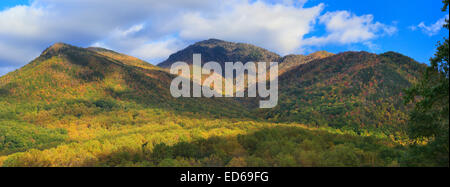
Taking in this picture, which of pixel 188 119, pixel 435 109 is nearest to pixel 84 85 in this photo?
pixel 188 119

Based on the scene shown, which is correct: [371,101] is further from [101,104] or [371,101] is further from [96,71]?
[96,71]

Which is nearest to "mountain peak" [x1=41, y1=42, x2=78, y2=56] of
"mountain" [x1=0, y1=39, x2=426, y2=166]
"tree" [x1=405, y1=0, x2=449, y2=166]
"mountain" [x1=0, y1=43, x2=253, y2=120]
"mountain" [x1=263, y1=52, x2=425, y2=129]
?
"mountain" [x1=0, y1=43, x2=253, y2=120]

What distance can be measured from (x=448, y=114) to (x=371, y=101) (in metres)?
80.5

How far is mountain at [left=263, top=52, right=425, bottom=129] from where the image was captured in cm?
8094

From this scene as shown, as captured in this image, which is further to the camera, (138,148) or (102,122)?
(102,122)

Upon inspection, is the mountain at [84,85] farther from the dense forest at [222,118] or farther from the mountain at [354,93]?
the mountain at [354,93]

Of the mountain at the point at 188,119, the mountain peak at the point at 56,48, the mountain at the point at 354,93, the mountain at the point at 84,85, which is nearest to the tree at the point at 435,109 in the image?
the mountain at the point at 188,119

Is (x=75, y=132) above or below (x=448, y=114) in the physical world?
below

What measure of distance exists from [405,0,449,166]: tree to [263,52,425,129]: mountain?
50997 mm

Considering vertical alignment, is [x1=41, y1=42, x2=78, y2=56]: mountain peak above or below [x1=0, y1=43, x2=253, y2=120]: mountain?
above

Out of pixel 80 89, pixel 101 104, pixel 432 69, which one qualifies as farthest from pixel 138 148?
pixel 80 89

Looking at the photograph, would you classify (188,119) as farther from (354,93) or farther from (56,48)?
(56,48)

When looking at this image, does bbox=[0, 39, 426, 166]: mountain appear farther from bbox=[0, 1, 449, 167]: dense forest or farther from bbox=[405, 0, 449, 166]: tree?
bbox=[405, 0, 449, 166]: tree
